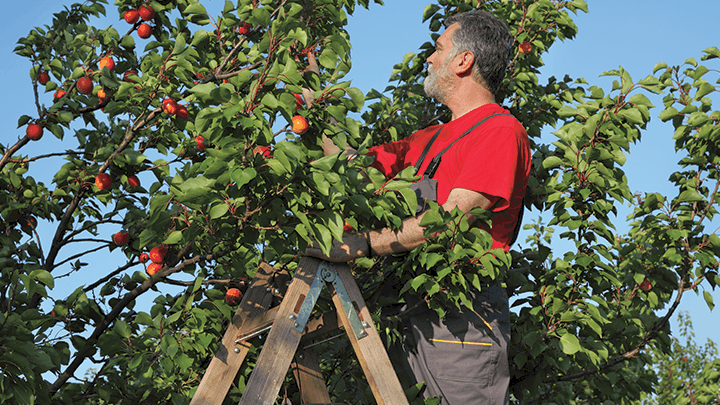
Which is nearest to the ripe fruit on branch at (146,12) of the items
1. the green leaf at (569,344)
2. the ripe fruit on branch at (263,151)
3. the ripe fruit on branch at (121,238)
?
the ripe fruit on branch at (121,238)

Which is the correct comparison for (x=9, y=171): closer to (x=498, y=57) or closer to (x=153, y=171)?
(x=153, y=171)

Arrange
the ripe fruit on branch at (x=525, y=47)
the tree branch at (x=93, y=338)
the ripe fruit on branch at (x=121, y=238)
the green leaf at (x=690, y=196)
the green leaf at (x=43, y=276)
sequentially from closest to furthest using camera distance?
the green leaf at (x=43, y=276) → the tree branch at (x=93, y=338) → the ripe fruit on branch at (x=121, y=238) → the green leaf at (x=690, y=196) → the ripe fruit on branch at (x=525, y=47)

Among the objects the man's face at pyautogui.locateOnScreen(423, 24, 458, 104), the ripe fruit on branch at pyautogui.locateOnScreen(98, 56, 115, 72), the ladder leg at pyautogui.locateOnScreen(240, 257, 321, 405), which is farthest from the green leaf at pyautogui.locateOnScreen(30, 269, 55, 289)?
the man's face at pyautogui.locateOnScreen(423, 24, 458, 104)

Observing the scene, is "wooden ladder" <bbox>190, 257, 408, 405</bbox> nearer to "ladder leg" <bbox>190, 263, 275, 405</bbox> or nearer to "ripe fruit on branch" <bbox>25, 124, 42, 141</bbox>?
"ladder leg" <bbox>190, 263, 275, 405</bbox>

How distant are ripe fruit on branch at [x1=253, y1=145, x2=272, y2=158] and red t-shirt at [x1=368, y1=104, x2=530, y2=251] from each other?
1.09 metres

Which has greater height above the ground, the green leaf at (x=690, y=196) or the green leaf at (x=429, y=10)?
the green leaf at (x=429, y=10)

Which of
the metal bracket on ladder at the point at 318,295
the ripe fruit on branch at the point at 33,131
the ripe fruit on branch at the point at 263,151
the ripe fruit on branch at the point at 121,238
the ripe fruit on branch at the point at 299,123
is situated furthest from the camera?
the ripe fruit on branch at the point at 121,238

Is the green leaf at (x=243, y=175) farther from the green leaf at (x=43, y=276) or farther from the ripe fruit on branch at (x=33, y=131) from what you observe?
the ripe fruit on branch at (x=33, y=131)

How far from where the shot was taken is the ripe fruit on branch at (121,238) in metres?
3.58

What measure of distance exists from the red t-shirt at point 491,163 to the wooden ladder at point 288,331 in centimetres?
77

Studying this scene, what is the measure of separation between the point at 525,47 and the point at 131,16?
8.94 feet

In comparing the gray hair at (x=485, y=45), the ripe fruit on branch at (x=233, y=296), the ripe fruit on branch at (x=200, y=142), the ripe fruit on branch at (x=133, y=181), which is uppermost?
the gray hair at (x=485, y=45)

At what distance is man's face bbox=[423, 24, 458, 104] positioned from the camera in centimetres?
339

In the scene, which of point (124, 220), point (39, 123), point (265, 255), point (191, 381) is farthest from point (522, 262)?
point (39, 123)
